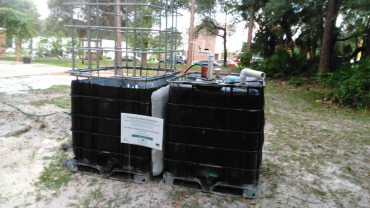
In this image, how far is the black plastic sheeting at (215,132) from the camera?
2564mm

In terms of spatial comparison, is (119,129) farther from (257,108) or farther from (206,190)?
(257,108)

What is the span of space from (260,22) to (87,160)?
18001mm

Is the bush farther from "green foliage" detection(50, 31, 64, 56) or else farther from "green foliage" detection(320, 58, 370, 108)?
"green foliage" detection(50, 31, 64, 56)

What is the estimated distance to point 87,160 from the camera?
312cm

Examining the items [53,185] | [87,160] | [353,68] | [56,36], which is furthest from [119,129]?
[56,36]

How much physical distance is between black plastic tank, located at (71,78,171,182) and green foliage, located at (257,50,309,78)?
10.9 metres

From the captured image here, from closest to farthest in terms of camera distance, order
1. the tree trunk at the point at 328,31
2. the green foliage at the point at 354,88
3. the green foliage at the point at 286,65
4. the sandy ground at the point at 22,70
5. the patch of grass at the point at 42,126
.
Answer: the patch of grass at the point at 42,126 → the green foliage at the point at 354,88 → the tree trunk at the point at 328,31 → the green foliage at the point at 286,65 → the sandy ground at the point at 22,70

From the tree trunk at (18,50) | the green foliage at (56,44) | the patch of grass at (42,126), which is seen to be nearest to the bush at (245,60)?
the patch of grass at (42,126)

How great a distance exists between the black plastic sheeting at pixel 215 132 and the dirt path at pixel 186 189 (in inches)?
9.2

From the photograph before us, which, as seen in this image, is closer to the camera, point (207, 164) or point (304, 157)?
point (207, 164)

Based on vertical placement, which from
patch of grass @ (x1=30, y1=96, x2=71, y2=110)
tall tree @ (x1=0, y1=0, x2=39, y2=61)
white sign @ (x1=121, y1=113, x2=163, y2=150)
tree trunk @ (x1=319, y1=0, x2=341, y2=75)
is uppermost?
tall tree @ (x1=0, y1=0, x2=39, y2=61)

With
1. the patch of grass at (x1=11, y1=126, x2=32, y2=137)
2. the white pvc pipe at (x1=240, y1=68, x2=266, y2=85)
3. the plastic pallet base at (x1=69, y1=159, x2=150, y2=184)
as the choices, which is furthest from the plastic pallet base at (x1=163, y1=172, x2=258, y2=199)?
the patch of grass at (x1=11, y1=126, x2=32, y2=137)

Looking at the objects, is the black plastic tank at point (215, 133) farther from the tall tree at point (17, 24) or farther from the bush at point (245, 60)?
the tall tree at point (17, 24)

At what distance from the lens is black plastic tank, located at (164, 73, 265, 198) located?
256 centimetres
